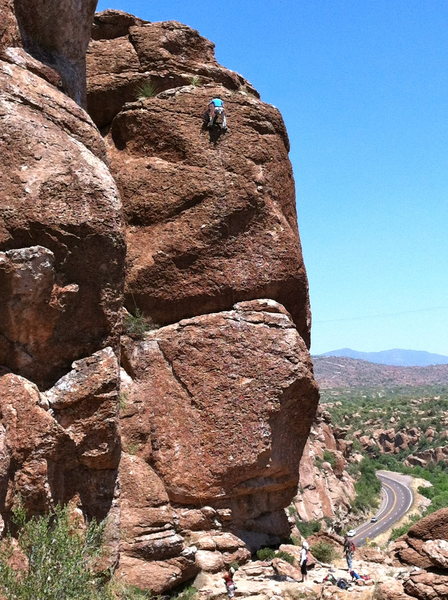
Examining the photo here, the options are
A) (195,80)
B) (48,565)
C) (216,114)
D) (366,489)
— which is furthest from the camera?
(366,489)

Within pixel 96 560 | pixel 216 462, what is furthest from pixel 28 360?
pixel 216 462

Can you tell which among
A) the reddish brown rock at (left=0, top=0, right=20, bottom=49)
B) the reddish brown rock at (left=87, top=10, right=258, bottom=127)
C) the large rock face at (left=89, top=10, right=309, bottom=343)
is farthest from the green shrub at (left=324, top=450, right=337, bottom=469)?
the reddish brown rock at (left=0, top=0, right=20, bottom=49)

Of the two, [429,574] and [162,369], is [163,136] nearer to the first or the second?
[162,369]

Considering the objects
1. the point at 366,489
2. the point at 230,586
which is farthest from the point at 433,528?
the point at 366,489

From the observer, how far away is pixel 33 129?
11.3 meters

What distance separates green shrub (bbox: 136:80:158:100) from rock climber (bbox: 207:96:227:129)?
1.80m

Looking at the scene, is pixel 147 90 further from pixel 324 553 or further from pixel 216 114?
pixel 324 553

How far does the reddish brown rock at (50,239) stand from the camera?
10.8 meters

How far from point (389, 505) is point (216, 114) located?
4849 centimetres

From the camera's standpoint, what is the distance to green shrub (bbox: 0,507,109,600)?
8.73 meters

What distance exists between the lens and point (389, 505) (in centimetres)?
5772

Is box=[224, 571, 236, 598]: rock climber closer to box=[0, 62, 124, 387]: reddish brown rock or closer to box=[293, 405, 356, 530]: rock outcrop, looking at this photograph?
box=[0, 62, 124, 387]: reddish brown rock

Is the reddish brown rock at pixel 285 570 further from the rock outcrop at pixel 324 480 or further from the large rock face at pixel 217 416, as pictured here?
the rock outcrop at pixel 324 480

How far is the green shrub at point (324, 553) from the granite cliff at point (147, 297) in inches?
85.8
